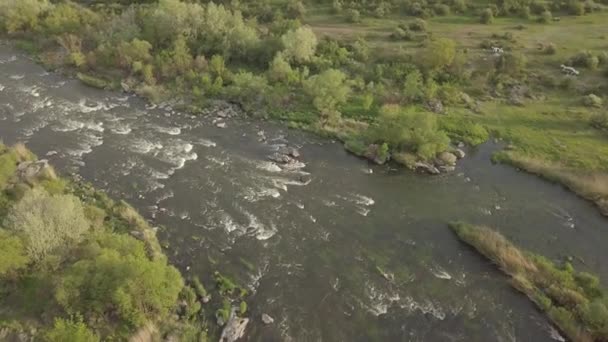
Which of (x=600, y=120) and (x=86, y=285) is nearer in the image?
(x=86, y=285)

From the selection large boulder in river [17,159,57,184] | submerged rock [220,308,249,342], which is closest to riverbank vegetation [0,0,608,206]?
A: large boulder in river [17,159,57,184]

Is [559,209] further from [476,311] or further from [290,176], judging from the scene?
[290,176]

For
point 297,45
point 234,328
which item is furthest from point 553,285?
point 297,45

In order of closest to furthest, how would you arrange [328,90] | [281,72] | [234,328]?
[234,328]
[328,90]
[281,72]

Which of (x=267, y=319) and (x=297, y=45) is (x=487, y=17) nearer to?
(x=297, y=45)

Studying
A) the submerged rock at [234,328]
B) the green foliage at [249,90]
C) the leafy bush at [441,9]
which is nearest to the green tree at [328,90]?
the green foliage at [249,90]

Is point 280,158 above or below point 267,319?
above
